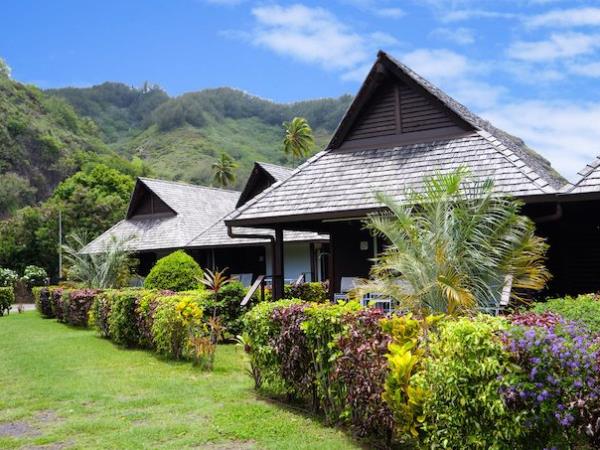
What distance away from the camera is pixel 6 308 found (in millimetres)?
26312

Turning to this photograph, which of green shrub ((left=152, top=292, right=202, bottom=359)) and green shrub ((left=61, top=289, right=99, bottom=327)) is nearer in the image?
green shrub ((left=152, top=292, right=202, bottom=359))

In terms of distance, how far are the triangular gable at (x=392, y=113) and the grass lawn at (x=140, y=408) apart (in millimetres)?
5658

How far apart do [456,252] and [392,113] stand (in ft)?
20.5

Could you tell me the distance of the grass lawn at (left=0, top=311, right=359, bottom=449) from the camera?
6.11 metres

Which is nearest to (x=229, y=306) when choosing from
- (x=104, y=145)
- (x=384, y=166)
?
(x=384, y=166)

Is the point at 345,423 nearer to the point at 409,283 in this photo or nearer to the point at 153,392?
the point at 409,283

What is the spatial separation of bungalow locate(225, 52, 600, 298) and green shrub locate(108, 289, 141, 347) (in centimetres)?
289

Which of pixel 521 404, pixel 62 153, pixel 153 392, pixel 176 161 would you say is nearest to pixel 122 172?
pixel 62 153

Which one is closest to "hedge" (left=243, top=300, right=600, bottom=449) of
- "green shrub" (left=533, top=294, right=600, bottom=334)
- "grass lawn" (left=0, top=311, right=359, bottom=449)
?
"grass lawn" (left=0, top=311, right=359, bottom=449)

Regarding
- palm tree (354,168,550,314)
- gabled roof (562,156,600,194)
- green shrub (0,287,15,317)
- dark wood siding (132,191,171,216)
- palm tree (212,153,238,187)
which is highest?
palm tree (212,153,238,187)

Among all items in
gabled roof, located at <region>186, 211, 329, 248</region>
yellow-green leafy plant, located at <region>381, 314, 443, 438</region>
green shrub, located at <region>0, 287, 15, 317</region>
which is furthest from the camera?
green shrub, located at <region>0, 287, 15, 317</region>

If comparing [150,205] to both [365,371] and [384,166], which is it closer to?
[384,166]

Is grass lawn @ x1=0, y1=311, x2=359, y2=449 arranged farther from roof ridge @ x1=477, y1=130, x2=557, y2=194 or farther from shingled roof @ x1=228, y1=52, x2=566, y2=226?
roof ridge @ x1=477, y1=130, x2=557, y2=194

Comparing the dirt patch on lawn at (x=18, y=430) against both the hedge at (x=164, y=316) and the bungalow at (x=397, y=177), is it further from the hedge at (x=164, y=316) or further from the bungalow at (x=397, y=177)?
the bungalow at (x=397, y=177)
